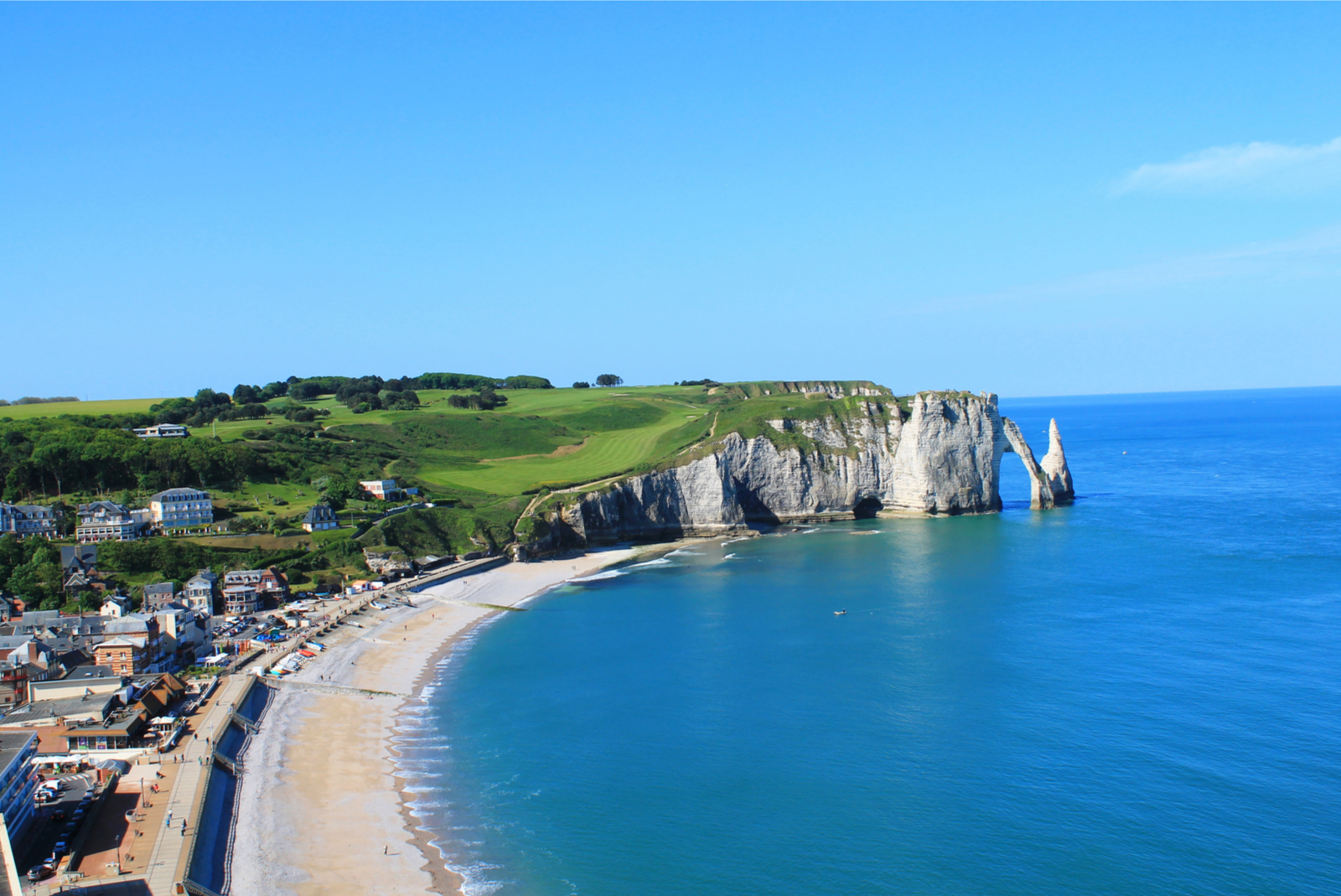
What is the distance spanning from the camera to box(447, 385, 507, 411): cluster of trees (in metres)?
144

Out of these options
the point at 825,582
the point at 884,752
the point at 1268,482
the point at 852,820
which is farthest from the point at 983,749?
the point at 1268,482

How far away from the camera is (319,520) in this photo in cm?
7731

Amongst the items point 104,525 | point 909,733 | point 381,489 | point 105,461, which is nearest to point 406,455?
point 381,489

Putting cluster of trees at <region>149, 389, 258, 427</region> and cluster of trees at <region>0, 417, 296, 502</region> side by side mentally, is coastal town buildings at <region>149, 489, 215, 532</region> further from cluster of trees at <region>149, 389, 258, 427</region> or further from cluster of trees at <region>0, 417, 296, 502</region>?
cluster of trees at <region>149, 389, 258, 427</region>

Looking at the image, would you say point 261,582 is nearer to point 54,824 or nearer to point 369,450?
point 54,824

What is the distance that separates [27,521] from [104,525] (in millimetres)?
6350

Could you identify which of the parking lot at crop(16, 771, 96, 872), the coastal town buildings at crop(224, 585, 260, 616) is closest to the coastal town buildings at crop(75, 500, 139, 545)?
the coastal town buildings at crop(224, 585, 260, 616)

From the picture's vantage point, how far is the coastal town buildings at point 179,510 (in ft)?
242

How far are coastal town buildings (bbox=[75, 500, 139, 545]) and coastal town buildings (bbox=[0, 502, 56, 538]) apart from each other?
2338mm

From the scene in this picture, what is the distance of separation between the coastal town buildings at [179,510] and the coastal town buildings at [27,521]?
23.1 feet

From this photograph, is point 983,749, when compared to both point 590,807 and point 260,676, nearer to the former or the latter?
point 590,807

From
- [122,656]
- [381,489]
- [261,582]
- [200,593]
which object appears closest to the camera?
[122,656]

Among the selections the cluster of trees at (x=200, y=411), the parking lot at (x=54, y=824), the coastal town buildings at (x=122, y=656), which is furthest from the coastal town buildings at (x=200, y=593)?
the cluster of trees at (x=200, y=411)

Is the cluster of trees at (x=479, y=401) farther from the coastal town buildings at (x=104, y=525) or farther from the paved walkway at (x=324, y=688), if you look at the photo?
the paved walkway at (x=324, y=688)
